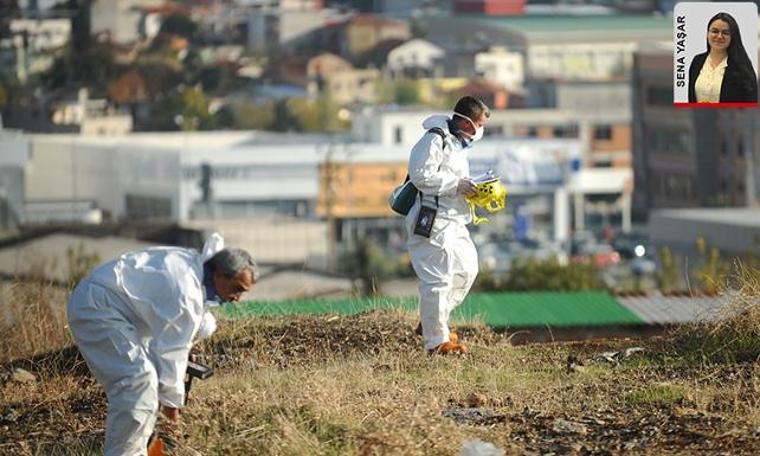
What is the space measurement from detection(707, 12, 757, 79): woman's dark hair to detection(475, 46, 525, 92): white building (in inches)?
4222

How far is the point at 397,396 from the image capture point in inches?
409

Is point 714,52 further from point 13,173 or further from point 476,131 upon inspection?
point 13,173

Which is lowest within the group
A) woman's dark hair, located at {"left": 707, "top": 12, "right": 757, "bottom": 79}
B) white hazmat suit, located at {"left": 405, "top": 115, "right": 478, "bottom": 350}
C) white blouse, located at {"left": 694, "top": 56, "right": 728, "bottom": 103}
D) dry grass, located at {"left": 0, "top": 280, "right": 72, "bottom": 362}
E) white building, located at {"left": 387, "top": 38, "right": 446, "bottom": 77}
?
white building, located at {"left": 387, "top": 38, "right": 446, "bottom": 77}

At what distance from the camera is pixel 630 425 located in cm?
992

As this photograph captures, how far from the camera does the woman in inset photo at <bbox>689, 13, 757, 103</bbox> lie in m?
13.0

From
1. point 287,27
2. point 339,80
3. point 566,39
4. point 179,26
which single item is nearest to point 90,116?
point 179,26

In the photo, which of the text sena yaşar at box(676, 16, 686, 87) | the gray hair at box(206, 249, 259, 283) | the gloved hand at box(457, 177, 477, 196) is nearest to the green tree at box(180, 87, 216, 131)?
the text sena yaşar at box(676, 16, 686, 87)

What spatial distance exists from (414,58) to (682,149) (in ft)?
70.4

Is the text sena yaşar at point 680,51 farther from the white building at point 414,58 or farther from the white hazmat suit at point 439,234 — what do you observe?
the white building at point 414,58

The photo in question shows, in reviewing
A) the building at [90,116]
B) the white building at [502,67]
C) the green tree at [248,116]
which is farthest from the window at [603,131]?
the building at [90,116]

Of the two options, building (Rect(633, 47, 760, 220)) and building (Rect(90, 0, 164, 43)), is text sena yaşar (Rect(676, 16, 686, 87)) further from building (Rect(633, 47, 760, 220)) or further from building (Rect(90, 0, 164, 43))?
building (Rect(90, 0, 164, 43))

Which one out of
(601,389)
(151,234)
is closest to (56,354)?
(601,389)

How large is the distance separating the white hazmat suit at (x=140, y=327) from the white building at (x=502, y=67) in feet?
366

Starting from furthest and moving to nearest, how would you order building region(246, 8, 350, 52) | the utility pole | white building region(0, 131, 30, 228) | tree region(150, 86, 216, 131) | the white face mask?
building region(246, 8, 350, 52) → tree region(150, 86, 216, 131) → white building region(0, 131, 30, 228) → the utility pole → the white face mask
